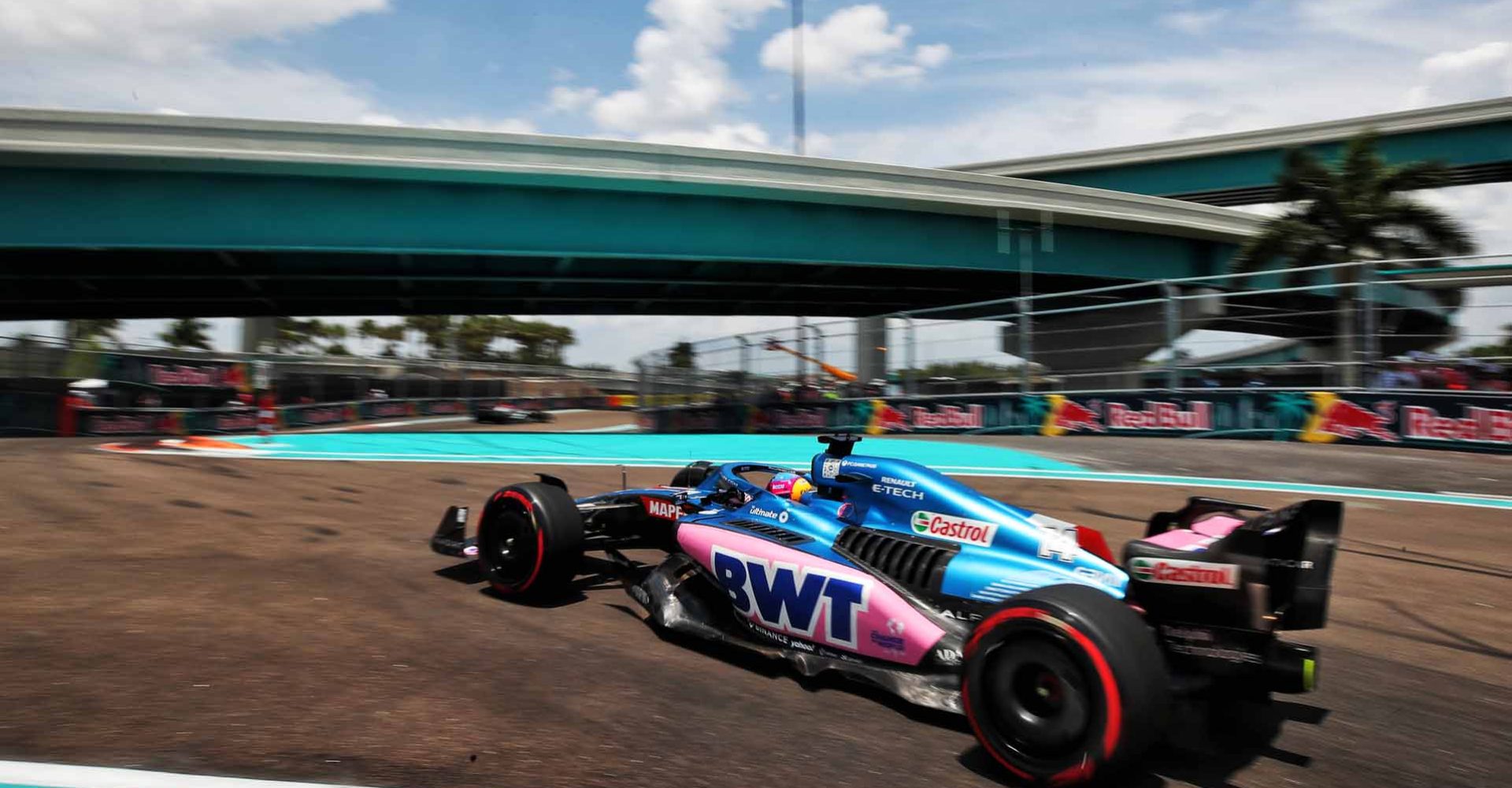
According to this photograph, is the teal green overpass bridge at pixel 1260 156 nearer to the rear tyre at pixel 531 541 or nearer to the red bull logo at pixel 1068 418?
the red bull logo at pixel 1068 418

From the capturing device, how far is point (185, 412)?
2316 cm

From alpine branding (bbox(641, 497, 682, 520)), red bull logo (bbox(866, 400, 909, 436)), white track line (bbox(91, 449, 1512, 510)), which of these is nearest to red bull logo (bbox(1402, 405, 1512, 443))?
white track line (bbox(91, 449, 1512, 510))

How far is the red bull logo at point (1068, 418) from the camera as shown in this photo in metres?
14.3

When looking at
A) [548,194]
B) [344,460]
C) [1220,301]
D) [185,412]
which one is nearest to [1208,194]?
[1220,301]

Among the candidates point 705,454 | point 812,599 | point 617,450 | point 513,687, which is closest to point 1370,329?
point 705,454

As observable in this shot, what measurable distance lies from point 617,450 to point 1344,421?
10.9m

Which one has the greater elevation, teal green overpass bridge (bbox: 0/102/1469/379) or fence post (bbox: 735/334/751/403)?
teal green overpass bridge (bbox: 0/102/1469/379)

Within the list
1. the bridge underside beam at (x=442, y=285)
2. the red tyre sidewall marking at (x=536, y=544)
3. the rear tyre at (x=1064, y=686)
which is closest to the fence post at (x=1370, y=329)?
the rear tyre at (x=1064, y=686)

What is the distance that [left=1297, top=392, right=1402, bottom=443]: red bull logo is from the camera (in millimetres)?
10984

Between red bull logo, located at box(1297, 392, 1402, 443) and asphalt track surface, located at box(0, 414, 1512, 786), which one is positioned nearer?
asphalt track surface, located at box(0, 414, 1512, 786)

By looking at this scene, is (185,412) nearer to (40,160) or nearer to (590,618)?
(40,160)

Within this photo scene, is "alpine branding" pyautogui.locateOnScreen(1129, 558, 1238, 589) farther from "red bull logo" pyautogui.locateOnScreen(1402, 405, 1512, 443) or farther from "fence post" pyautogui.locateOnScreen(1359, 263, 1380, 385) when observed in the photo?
"fence post" pyautogui.locateOnScreen(1359, 263, 1380, 385)

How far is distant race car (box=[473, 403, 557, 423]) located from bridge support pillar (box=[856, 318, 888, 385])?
18299 mm

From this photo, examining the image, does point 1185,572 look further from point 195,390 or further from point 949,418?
point 195,390
